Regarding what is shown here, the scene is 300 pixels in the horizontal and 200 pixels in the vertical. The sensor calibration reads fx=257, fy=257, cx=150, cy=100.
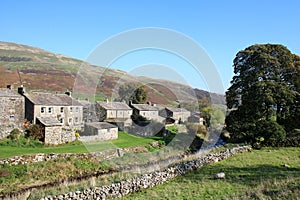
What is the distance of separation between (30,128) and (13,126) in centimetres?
200

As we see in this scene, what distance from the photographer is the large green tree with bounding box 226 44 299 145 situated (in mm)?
24672

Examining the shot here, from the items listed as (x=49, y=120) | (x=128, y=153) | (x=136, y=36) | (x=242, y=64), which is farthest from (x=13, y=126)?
(x=242, y=64)

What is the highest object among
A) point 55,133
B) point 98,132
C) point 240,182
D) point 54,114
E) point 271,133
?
point 54,114

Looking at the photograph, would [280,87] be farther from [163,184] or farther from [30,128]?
[30,128]

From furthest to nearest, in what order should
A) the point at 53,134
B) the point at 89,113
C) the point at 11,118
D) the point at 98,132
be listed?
1. the point at 89,113
2. the point at 98,132
3. the point at 11,118
4. the point at 53,134

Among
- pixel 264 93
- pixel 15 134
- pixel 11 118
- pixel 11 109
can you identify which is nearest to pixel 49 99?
pixel 11 109

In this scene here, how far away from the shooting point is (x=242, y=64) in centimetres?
2720

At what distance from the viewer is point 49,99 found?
36.7 metres

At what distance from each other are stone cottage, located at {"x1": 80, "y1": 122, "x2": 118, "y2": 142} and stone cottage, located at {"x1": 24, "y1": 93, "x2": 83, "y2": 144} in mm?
1729

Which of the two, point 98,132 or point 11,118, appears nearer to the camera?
point 11,118

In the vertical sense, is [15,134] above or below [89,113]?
below

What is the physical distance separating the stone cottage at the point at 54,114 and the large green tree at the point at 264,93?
19.0 meters

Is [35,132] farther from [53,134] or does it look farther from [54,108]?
[54,108]

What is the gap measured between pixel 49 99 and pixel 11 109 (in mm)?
6230
